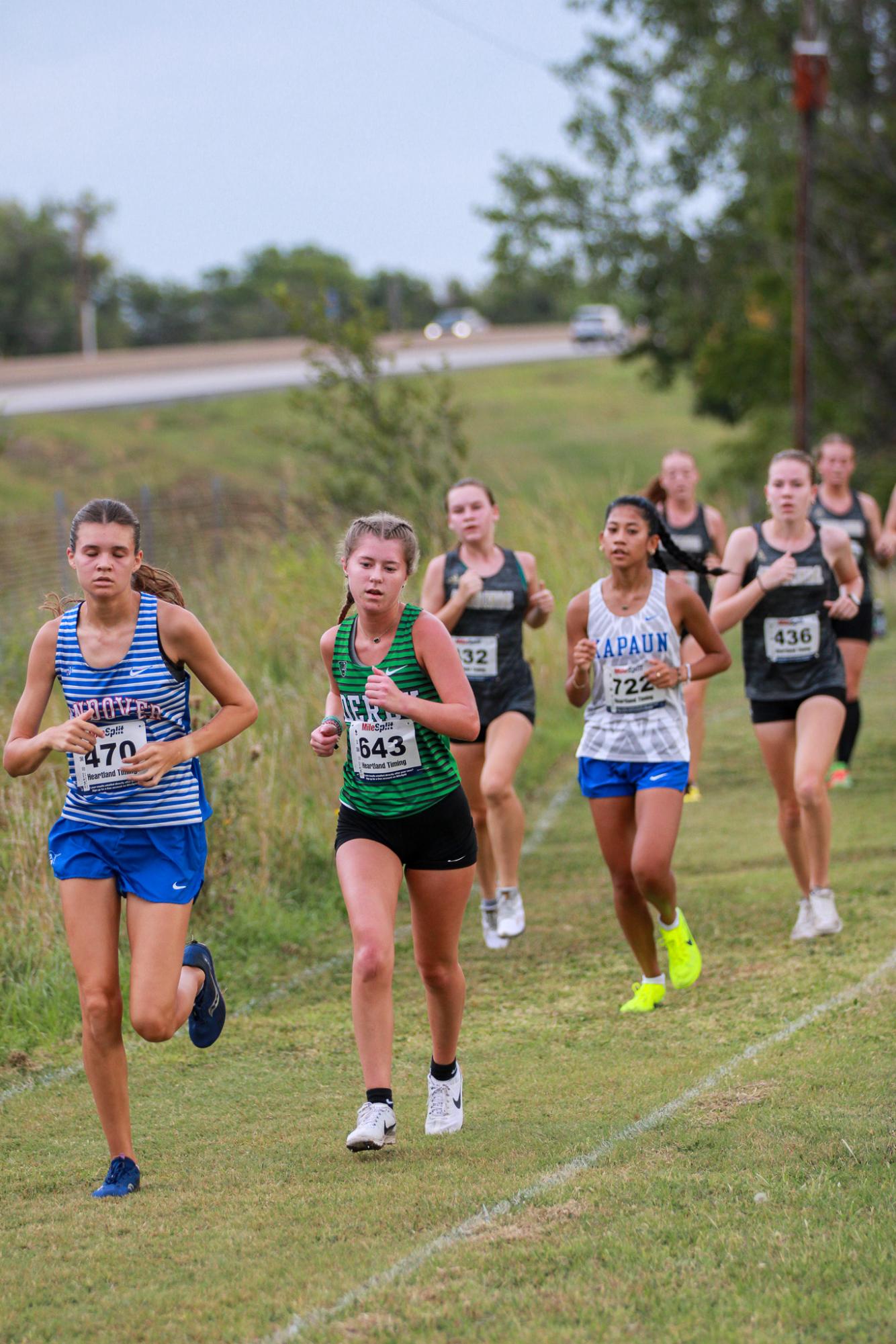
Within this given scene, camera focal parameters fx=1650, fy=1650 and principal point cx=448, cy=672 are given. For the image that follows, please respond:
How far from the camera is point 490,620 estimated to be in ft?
27.1

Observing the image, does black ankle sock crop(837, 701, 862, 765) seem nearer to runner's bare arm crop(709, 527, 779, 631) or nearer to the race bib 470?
runner's bare arm crop(709, 527, 779, 631)

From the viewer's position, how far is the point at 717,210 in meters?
39.7

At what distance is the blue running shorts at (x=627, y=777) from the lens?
6523mm

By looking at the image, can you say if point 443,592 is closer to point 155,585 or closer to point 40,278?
point 155,585

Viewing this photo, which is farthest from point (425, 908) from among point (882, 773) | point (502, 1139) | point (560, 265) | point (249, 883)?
point (560, 265)

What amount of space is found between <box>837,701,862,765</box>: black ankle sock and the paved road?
1862cm

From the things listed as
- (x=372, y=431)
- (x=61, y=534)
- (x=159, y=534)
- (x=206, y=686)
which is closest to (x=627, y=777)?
(x=206, y=686)

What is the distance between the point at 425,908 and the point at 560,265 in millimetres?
35779

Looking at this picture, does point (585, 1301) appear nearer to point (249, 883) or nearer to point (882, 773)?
point (249, 883)

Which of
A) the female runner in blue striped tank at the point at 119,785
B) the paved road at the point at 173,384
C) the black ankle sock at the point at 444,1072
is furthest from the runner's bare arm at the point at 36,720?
the paved road at the point at 173,384

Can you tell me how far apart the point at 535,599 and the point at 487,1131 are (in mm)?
3379

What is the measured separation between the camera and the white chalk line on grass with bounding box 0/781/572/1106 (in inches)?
252

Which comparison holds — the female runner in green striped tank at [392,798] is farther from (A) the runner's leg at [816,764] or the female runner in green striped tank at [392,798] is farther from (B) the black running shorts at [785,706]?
(B) the black running shorts at [785,706]

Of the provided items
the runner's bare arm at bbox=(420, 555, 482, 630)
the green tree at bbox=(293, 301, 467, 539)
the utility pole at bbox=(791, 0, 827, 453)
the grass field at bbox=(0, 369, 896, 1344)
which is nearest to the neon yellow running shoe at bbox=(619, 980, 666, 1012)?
the grass field at bbox=(0, 369, 896, 1344)
